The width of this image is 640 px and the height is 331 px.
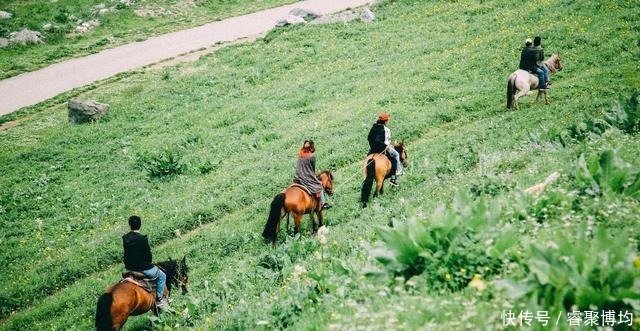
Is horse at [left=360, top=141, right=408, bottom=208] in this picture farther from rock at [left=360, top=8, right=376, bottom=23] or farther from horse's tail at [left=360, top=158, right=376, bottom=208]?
rock at [left=360, top=8, right=376, bottom=23]

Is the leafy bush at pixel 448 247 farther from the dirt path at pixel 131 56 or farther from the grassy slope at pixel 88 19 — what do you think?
the grassy slope at pixel 88 19

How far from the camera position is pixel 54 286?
14.3m

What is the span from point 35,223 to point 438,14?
26257 millimetres

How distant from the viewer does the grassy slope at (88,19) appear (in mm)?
34406

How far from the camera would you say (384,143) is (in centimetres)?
1489

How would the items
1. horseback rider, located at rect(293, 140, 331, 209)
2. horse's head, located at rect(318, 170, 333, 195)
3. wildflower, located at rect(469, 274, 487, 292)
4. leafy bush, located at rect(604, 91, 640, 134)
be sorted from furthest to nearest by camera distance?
horse's head, located at rect(318, 170, 333, 195) < horseback rider, located at rect(293, 140, 331, 209) < leafy bush, located at rect(604, 91, 640, 134) < wildflower, located at rect(469, 274, 487, 292)

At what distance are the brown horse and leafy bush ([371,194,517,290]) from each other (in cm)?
648

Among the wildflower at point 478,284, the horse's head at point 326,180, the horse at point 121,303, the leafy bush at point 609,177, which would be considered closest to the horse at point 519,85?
the horse's head at point 326,180

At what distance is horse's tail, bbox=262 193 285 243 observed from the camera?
43.7 ft

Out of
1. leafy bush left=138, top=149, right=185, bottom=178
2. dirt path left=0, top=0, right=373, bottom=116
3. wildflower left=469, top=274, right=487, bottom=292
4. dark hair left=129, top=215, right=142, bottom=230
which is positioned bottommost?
leafy bush left=138, top=149, right=185, bottom=178

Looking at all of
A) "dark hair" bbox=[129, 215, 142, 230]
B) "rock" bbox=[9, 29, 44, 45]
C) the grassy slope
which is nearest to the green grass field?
"dark hair" bbox=[129, 215, 142, 230]

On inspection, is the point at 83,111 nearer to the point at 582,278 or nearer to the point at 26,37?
the point at 26,37

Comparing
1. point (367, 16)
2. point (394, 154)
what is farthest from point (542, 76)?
point (367, 16)

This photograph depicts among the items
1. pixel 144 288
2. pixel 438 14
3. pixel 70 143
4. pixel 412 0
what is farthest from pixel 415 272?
pixel 412 0
